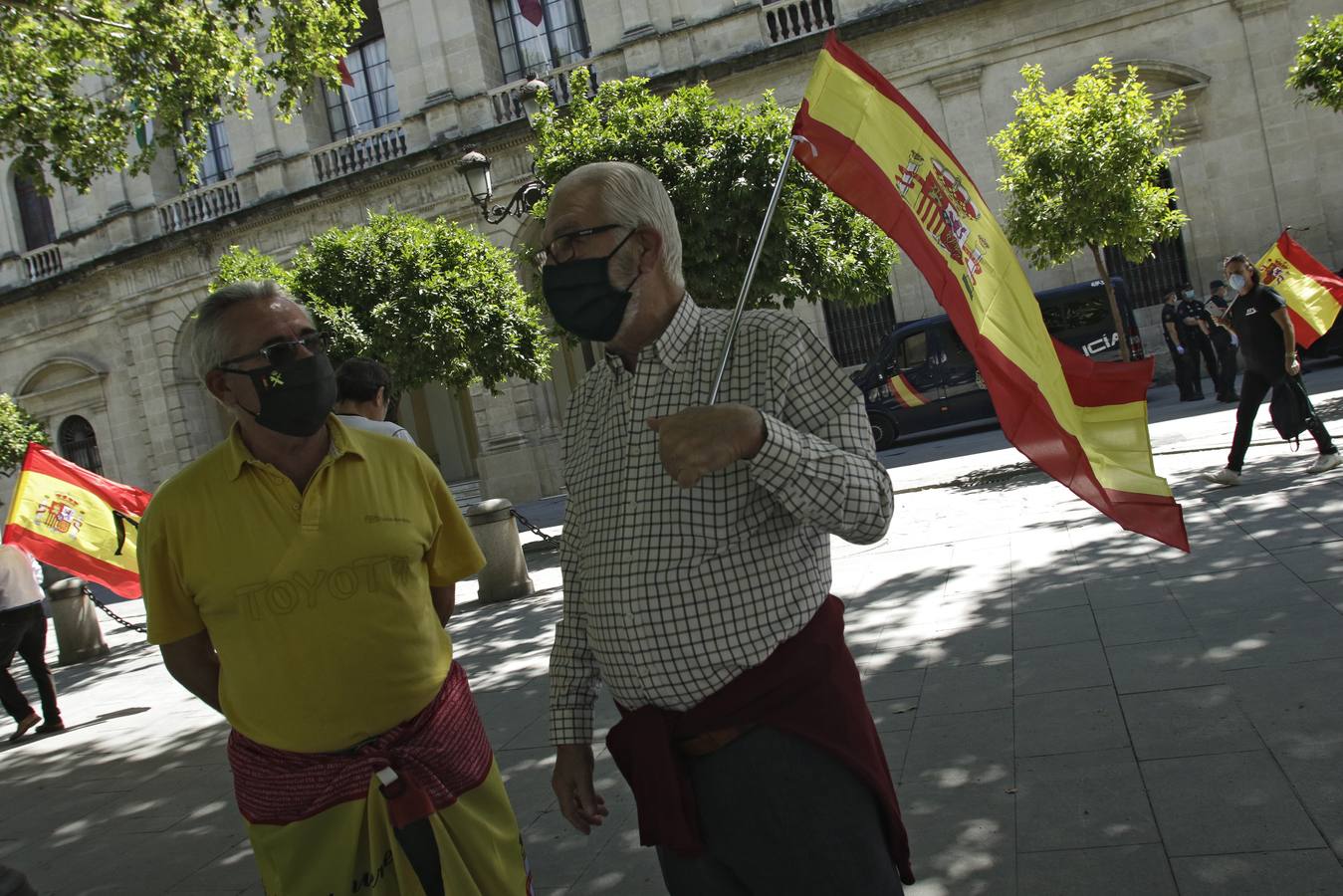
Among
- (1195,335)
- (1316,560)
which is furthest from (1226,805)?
(1195,335)

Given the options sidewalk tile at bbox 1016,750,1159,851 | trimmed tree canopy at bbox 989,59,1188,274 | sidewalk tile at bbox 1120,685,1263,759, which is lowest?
sidewalk tile at bbox 1016,750,1159,851

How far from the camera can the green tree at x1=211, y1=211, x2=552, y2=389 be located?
43.8 feet

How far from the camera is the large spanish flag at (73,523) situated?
826 cm

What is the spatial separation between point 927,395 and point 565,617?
1605 centimetres

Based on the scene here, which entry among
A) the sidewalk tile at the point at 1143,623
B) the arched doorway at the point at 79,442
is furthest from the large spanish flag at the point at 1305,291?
the arched doorway at the point at 79,442

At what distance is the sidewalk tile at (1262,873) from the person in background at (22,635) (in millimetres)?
7370

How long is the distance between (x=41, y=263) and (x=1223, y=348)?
26843 mm

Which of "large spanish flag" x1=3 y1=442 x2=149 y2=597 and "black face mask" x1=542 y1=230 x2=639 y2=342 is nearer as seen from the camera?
"black face mask" x1=542 y1=230 x2=639 y2=342

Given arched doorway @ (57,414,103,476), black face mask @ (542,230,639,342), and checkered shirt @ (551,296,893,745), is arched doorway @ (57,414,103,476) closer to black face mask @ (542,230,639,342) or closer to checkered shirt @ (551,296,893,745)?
black face mask @ (542,230,639,342)

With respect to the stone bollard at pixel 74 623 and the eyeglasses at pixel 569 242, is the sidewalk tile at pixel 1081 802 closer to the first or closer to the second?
the eyeglasses at pixel 569 242

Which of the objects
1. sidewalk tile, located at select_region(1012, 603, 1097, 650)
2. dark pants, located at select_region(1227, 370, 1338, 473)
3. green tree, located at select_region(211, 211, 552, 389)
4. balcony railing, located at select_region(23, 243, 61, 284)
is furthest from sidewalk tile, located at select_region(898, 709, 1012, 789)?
balcony railing, located at select_region(23, 243, 61, 284)

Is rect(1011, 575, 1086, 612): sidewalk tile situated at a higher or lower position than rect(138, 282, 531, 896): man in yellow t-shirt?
lower

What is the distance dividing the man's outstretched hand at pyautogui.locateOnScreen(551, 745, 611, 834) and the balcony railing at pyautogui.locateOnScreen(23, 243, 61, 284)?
28816 millimetres

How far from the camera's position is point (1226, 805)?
127 inches
